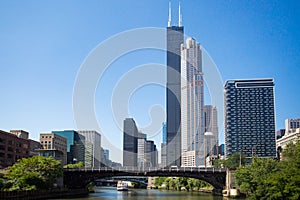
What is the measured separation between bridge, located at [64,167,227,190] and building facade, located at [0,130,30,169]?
2174 centimetres

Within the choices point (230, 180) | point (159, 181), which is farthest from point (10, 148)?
point (159, 181)

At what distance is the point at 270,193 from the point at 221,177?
48.2m

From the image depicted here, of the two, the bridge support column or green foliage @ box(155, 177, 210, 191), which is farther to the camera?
green foliage @ box(155, 177, 210, 191)

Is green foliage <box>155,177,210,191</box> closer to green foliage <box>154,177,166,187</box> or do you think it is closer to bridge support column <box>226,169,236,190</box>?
green foliage <box>154,177,166,187</box>

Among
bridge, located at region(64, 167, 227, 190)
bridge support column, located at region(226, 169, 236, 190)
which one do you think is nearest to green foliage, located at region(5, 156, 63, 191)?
bridge, located at region(64, 167, 227, 190)

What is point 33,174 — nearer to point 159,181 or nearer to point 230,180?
point 230,180

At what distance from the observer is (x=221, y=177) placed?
94.7m

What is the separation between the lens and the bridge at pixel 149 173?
92312 millimetres

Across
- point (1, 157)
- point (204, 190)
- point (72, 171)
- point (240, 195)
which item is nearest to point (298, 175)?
point (240, 195)

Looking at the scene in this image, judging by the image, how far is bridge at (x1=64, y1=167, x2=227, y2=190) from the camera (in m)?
92.3

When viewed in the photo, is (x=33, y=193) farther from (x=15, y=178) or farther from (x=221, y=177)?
(x=221, y=177)

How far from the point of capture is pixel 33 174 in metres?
66.2

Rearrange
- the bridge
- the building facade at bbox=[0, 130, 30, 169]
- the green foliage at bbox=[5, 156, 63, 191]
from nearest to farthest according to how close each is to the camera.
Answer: the green foliage at bbox=[5, 156, 63, 191]
the bridge
the building facade at bbox=[0, 130, 30, 169]

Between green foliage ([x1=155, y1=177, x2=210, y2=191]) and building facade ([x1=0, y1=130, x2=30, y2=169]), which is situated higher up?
building facade ([x1=0, y1=130, x2=30, y2=169])
